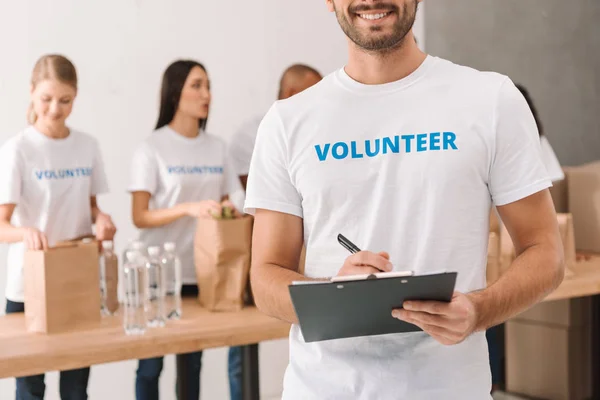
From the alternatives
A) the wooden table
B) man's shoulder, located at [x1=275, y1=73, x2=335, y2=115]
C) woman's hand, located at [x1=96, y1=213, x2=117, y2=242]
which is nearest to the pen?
man's shoulder, located at [x1=275, y1=73, x2=335, y2=115]

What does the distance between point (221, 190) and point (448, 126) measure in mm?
2107

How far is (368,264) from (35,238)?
1.47 meters

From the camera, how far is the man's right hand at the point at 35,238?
7.54 ft

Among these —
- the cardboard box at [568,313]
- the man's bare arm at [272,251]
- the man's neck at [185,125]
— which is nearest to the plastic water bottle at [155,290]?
the man's neck at [185,125]

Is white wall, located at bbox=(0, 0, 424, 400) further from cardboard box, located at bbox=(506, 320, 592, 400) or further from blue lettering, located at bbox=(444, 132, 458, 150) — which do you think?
blue lettering, located at bbox=(444, 132, 458, 150)

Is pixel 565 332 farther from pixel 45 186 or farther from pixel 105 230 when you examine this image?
pixel 45 186


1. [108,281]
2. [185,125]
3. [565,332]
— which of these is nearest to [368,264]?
[108,281]

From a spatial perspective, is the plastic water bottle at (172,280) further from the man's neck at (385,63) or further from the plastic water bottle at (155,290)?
the man's neck at (385,63)

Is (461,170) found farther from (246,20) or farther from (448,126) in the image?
(246,20)

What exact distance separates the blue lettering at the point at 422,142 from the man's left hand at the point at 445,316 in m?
0.24

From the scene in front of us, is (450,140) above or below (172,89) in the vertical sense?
below

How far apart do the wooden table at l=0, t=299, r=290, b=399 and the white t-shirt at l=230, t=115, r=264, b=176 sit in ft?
3.63

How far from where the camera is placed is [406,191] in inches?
47.8

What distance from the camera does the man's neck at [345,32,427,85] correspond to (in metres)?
1.27
